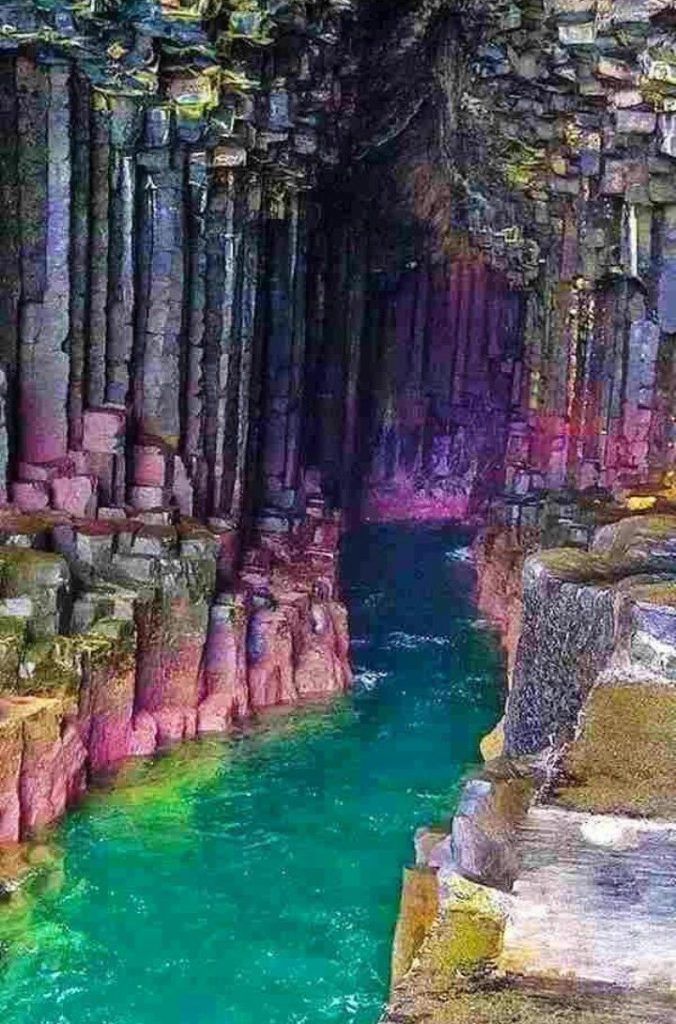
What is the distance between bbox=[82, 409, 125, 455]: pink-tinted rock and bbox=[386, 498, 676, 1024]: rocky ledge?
11311 mm

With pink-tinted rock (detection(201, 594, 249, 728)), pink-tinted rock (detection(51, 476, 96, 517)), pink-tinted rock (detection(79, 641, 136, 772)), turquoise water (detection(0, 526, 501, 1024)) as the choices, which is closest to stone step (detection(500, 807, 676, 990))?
turquoise water (detection(0, 526, 501, 1024))

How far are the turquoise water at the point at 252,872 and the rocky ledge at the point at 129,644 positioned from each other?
0.56 m

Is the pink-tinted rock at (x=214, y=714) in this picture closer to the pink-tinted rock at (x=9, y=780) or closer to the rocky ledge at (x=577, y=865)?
the pink-tinted rock at (x=9, y=780)

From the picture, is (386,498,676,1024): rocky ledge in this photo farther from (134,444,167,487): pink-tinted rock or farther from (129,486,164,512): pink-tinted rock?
(134,444,167,487): pink-tinted rock

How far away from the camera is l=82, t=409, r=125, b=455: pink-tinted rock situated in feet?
70.4

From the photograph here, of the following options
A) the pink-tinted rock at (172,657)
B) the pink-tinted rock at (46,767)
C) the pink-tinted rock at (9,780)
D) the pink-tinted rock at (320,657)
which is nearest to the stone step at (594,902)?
the pink-tinted rock at (9,780)

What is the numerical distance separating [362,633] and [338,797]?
790 centimetres

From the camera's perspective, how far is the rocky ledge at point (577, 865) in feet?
19.9

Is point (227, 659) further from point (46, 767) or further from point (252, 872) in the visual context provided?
point (252, 872)

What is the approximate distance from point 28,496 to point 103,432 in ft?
5.38

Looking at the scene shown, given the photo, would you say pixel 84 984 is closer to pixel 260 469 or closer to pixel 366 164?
pixel 260 469

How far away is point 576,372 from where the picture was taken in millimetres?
29000

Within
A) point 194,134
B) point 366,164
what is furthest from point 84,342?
point 366,164

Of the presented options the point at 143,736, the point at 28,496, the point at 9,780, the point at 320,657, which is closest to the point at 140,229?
the point at 28,496
